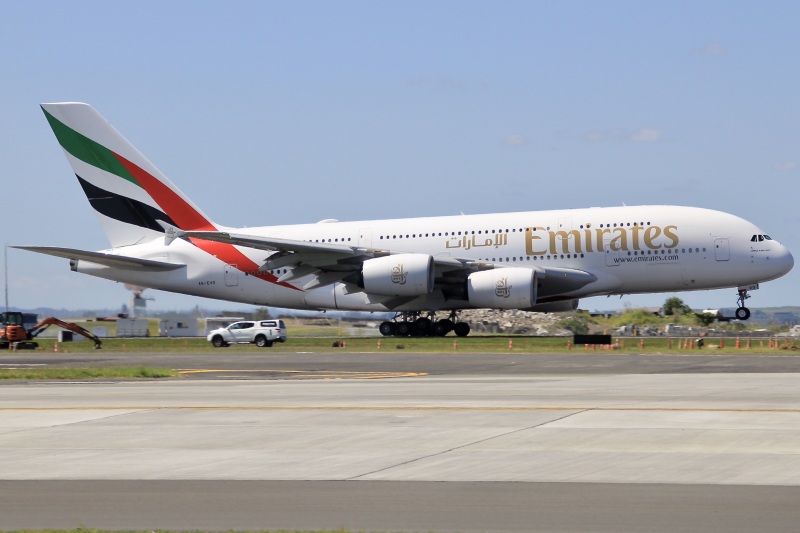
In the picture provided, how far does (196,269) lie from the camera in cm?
5212

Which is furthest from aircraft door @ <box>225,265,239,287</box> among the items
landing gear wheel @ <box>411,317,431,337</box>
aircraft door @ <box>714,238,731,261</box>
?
aircraft door @ <box>714,238,731,261</box>

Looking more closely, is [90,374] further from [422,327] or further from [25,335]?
[25,335]

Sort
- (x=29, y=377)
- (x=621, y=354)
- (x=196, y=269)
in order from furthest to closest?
(x=196, y=269), (x=621, y=354), (x=29, y=377)

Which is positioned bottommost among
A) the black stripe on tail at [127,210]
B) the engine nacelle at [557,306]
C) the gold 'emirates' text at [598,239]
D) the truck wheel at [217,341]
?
the truck wheel at [217,341]

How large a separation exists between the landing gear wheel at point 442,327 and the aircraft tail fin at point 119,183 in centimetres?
1179

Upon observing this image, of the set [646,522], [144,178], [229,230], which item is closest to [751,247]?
[229,230]

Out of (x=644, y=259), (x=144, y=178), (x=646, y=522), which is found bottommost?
(x=646, y=522)

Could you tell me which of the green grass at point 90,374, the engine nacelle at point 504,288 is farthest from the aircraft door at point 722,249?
the green grass at point 90,374

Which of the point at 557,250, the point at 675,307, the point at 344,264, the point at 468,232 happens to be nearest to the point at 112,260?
the point at 344,264

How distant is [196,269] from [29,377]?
2254 cm

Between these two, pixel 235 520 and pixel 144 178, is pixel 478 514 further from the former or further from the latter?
pixel 144 178

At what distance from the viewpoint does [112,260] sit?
50406 millimetres

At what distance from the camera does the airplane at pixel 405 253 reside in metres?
45.6

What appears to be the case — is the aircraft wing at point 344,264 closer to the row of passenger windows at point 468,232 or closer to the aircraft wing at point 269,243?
the aircraft wing at point 269,243
